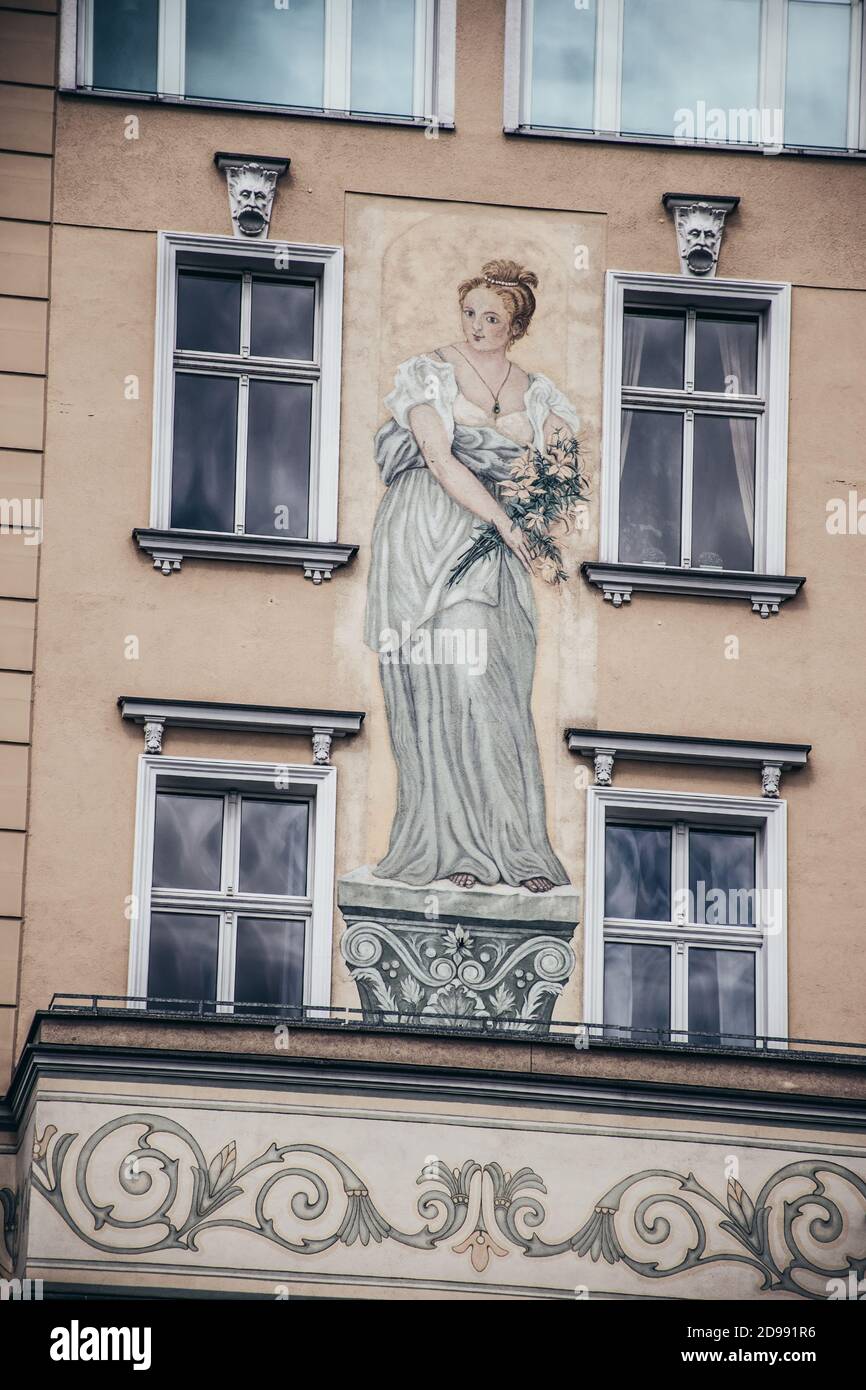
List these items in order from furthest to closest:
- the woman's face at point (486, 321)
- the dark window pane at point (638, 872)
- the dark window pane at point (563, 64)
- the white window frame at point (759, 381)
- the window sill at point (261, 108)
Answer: the dark window pane at point (563, 64) < the window sill at point (261, 108) < the woman's face at point (486, 321) < the white window frame at point (759, 381) < the dark window pane at point (638, 872)

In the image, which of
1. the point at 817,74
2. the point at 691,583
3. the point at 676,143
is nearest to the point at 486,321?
the point at 676,143

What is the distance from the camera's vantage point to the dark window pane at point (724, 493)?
18.5 metres

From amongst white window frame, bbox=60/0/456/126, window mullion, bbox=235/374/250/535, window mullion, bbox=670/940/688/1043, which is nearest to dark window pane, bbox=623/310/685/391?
white window frame, bbox=60/0/456/126

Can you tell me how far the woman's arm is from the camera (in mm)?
18125

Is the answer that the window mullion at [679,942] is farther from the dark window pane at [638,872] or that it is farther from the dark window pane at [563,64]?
the dark window pane at [563,64]

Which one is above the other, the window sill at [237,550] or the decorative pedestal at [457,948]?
the window sill at [237,550]

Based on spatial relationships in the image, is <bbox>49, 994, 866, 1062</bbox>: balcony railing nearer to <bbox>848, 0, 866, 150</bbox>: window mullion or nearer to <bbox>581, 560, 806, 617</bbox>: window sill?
<bbox>581, 560, 806, 617</bbox>: window sill

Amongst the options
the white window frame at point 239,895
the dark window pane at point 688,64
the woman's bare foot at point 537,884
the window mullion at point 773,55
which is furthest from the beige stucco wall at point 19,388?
the window mullion at point 773,55

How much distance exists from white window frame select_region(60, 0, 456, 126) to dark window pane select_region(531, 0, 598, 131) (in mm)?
578

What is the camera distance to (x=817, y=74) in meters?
19.3

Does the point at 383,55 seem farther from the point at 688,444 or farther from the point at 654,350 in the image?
the point at 688,444

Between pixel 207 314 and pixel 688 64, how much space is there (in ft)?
12.3

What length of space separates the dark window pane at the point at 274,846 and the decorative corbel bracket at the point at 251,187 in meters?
3.76
